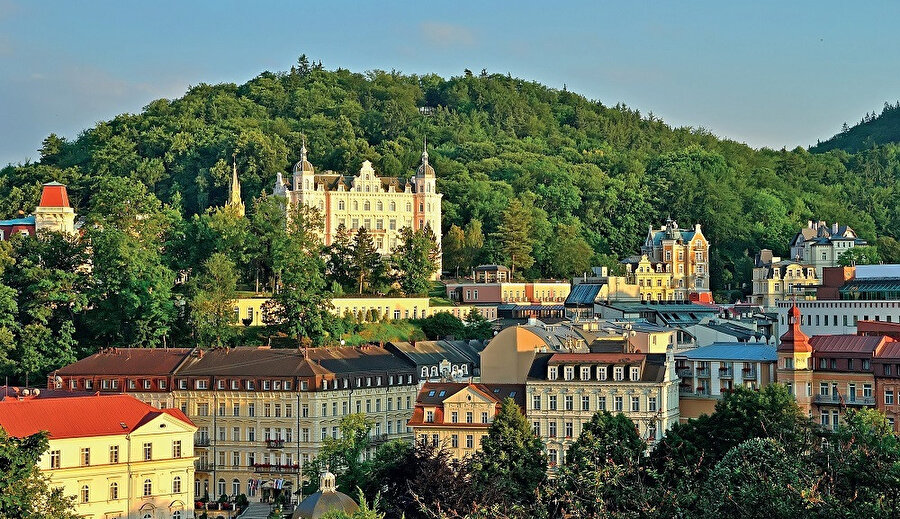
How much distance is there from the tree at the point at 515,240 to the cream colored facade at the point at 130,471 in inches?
2132

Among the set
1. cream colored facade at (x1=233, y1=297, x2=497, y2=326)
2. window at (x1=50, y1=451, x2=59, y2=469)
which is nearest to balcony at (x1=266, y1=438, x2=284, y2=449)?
window at (x1=50, y1=451, x2=59, y2=469)

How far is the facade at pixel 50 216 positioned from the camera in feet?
358

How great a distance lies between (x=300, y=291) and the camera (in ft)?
311

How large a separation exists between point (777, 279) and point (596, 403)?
6136 centimetres

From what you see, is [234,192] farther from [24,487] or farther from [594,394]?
[24,487]

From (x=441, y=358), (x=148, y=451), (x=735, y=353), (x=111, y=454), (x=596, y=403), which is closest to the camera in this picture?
(x=111, y=454)

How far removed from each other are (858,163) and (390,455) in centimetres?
12926

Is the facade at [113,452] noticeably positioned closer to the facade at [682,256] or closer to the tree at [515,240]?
the tree at [515,240]

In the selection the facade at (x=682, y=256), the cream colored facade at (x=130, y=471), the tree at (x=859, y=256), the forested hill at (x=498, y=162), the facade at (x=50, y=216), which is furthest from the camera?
the forested hill at (x=498, y=162)

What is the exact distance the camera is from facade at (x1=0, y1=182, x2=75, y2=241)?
109000 millimetres

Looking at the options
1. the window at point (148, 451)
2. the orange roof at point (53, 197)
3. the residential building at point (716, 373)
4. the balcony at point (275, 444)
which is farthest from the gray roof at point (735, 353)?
the orange roof at point (53, 197)

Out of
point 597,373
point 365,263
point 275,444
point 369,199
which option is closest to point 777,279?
point 369,199

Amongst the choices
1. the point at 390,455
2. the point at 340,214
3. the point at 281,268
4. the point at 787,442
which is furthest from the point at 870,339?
the point at 340,214

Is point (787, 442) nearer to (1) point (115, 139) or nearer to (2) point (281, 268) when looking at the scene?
(2) point (281, 268)
